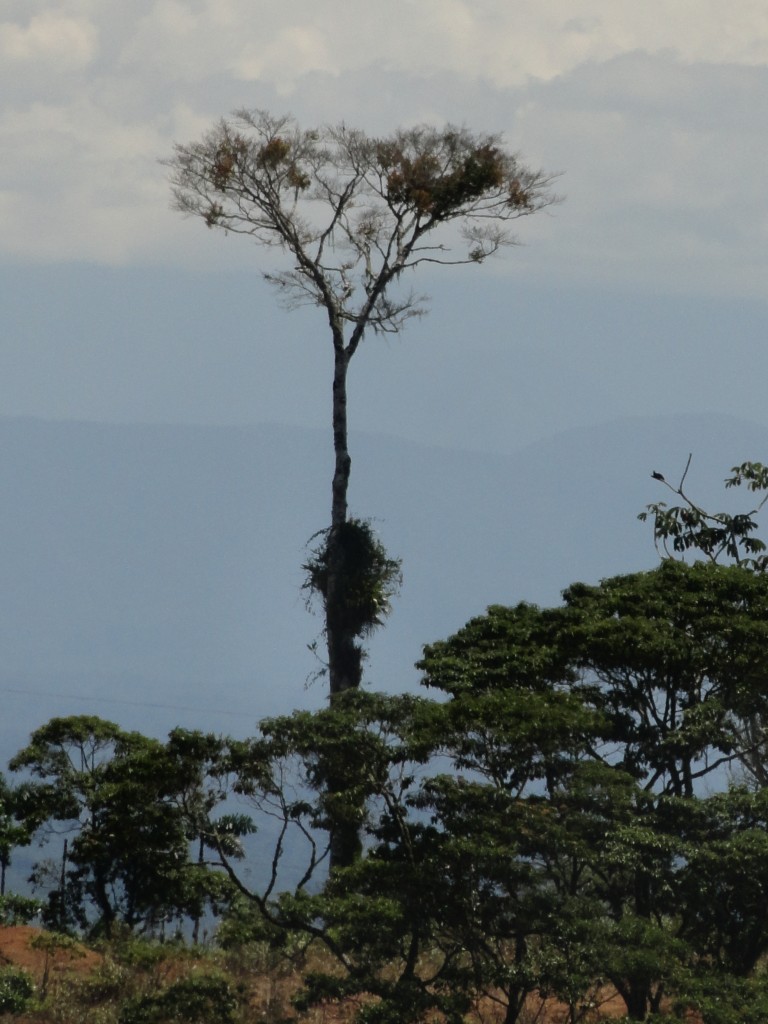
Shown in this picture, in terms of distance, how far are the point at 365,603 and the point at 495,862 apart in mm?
13493

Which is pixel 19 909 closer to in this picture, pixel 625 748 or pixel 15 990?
pixel 15 990

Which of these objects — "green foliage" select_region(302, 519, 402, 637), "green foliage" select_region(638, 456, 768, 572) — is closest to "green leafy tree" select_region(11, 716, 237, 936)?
"green foliage" select_region(302, 519, 402, 637)

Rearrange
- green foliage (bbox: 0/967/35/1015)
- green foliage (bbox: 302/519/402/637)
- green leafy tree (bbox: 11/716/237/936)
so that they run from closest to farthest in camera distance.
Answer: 1. green foliage (bbox: 0/967/35/1015)
2. green leafy tree (bbox: 11/716/237/936)
3. green foliage (bbox: 302/519/402/637)

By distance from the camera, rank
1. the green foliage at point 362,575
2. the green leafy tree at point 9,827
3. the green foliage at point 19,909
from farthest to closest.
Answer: the green foliage at point 362,575, the green foliage at point 19,909, the green leafy tree at point 9,827

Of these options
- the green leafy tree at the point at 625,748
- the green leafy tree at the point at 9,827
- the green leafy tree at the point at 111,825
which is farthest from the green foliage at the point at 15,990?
the green leafy tree at the point at 625,748

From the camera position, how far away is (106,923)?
29.0 metres

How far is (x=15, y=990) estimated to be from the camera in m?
24.1

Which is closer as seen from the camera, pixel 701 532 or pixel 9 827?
pixel 9 827

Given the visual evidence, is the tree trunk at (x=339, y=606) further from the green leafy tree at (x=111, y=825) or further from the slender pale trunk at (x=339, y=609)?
the green leafy tree at (x=111, y=825)

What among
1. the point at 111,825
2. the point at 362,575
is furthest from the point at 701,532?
the point at 111,825

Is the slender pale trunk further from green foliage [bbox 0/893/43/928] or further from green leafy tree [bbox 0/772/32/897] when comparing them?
green foliage [bbox 0/893/43/928]

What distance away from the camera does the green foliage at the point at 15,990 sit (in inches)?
933

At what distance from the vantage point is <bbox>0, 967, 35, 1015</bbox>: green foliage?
2369 centimetres

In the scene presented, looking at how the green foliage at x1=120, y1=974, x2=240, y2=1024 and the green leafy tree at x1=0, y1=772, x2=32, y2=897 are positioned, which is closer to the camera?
the green foliage at x1=120, y1=974, x2=240, y2=1024
